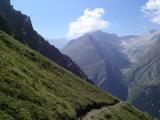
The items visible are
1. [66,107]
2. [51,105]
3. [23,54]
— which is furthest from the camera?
[23,54]

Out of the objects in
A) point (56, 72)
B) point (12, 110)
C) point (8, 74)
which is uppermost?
point (56, 72)

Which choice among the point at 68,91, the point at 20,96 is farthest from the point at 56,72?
the point at 20,96

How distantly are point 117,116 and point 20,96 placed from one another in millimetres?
35945

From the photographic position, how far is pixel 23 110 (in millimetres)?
48156

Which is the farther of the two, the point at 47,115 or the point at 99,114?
the point at 99,114

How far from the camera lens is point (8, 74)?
59.2 m

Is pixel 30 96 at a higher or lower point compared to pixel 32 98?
higher

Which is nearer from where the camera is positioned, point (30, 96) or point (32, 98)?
point (32, 98)

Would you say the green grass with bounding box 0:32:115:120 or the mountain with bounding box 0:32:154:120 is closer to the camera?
the mountain with bounding box 0:32:154:120

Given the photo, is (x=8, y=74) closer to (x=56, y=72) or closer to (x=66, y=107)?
(x=66, y=107)

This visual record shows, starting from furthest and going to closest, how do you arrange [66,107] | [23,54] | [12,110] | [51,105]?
[23,54] → [66,107] → [51,105] → [12,110]

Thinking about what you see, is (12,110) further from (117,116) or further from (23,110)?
(117,116)

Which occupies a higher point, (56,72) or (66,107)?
(56,72)

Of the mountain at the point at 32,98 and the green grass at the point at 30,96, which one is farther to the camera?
the green grass at the point at 30,96
